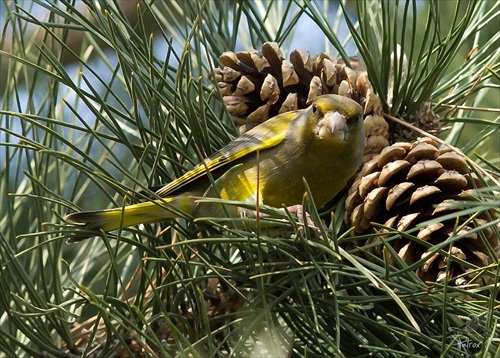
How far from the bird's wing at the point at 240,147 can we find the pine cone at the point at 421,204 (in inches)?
12.5

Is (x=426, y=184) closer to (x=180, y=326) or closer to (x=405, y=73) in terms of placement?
(x=405, y=73)

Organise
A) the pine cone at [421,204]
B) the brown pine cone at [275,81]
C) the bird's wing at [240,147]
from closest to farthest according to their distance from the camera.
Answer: the pine cone at [421,204] → the bird's wing at [240,147] → the brown pine cone at [275,81]

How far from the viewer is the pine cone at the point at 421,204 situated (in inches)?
67.3

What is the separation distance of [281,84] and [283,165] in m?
0.23

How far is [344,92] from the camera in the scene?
6.76 ft

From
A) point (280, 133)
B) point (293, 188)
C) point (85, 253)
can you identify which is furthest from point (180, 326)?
point (85, 253)

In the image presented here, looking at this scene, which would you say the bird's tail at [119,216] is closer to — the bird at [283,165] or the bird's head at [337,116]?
the bird at [283,165]

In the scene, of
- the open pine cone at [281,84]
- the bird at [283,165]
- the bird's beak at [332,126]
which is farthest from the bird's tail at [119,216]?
the bird's beak at [332,126]

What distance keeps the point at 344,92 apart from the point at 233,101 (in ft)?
1.01

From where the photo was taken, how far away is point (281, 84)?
2.10m

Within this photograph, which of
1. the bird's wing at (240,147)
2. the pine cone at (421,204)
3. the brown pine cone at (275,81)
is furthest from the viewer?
the brown pine cone at (275,81)

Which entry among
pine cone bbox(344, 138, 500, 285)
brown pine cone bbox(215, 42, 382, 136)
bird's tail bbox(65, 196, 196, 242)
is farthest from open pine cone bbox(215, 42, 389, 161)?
bird's tail bbox(65, 196, 196, 242)

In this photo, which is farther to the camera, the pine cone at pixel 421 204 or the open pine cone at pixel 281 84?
the open pine cone at pixel 281 84

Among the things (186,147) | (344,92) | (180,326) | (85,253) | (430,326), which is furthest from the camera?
(85,253)
